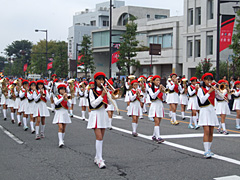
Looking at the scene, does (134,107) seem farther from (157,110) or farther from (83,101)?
(83,101)

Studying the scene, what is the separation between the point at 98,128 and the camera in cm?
799

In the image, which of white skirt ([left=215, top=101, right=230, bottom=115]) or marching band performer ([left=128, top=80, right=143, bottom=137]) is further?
white skirt ([left=215, top=101, right=230, bottom=115])

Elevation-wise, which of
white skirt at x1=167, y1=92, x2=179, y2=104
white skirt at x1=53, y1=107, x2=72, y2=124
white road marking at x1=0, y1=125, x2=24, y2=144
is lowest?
white road marking at x1=0, y1=125, x2=24, y2=144

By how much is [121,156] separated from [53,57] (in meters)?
66.9

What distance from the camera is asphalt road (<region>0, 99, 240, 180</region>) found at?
7.34 m

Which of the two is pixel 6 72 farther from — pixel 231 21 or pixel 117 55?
pixel 231 21

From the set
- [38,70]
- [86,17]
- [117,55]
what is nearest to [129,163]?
[117,55]

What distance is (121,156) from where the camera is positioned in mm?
8984

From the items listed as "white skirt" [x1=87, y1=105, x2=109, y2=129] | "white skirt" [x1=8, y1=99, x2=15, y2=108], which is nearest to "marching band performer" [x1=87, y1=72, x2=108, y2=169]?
"white skirt" [x1=87, y1=105, x2=109, y2=129]

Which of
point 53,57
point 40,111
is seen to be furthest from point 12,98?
point 53,57

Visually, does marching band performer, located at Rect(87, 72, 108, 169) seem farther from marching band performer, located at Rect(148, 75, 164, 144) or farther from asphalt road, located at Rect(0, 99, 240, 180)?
marching band performer, located at Rect(148, 75, 164, 144)

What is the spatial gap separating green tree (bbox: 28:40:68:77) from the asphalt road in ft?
167

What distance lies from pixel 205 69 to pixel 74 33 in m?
54.0

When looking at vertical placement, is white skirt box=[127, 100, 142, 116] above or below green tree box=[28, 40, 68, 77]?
below
